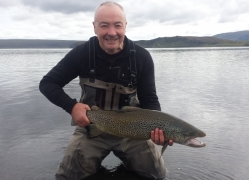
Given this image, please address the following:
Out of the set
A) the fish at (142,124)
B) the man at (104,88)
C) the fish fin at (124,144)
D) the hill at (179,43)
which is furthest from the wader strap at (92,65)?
the hill at (179,43)

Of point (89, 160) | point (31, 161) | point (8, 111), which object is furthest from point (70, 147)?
point (8, 111)

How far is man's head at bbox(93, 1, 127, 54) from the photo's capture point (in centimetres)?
421

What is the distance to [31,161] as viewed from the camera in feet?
17.3

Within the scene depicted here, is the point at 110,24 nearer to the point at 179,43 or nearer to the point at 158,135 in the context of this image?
the point at 158,135

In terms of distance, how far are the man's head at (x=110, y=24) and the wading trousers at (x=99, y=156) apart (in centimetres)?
145

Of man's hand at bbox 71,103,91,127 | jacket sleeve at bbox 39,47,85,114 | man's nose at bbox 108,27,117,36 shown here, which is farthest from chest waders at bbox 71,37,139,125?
man's nose at bbox 108,27,117,36

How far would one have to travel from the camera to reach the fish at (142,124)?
3.86 meters

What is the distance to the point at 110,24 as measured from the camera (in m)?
4.23

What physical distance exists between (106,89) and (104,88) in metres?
0.03

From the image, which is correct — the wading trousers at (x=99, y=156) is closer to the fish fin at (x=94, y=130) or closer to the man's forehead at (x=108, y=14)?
the fish fin at (x=94, y=130)

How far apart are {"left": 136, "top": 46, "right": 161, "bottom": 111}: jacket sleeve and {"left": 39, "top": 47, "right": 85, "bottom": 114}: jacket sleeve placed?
0.98 metres

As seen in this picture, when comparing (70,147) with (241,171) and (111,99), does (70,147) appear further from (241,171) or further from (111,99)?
(241,171)

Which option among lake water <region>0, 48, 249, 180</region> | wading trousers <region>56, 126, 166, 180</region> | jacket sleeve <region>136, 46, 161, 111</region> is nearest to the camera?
wading trousers <region>56, 126, 166, 180</region>

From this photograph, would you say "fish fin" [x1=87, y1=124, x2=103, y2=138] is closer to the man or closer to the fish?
the fish
